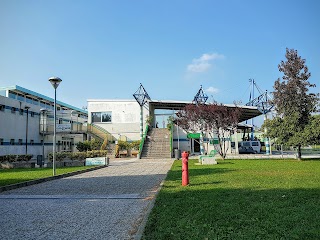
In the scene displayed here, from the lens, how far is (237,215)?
507 cm

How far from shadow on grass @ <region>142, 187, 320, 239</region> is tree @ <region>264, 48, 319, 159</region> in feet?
53.2

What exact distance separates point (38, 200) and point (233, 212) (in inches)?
196

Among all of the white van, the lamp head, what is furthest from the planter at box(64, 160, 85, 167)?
the white van

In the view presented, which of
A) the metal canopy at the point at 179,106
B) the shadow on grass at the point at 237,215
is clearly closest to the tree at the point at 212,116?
the metal canopy at the point at 179,106

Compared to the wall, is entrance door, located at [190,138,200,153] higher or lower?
lower

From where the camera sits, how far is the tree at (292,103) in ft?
73.2

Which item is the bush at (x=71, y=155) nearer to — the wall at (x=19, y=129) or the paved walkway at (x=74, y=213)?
the wall at (x=19, y=129)

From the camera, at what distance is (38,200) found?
25.0 ft

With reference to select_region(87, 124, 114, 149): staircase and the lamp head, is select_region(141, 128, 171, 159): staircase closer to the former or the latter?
select_region(87, 124, 114, 149): staircase

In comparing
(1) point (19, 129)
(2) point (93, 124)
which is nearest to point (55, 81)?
(1) point (19, 129)

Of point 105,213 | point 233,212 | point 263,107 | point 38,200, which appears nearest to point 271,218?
point 233,212

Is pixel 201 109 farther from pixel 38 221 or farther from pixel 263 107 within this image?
pixel 38 221

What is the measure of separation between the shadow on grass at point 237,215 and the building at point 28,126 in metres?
23.1

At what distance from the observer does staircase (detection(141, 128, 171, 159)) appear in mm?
30828
